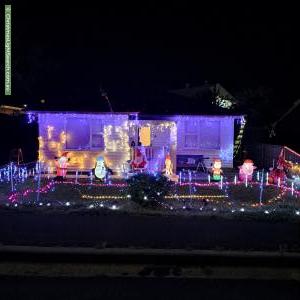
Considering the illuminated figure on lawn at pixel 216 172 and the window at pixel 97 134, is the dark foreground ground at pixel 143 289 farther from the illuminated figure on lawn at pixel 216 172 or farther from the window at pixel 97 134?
the window at pixel 97 134

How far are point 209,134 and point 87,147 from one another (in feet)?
17.4

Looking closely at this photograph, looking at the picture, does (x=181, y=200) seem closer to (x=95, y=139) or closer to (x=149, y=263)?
(x=149, y=263)

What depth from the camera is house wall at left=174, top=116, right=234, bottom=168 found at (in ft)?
70.0

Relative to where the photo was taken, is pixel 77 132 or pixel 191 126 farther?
pixel 191 126

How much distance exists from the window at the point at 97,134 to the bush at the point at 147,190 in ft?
28.2

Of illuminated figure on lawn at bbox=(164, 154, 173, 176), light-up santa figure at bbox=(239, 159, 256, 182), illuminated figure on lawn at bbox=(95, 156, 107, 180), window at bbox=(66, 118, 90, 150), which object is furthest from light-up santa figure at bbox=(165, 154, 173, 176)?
window at bbox=(66, 118, 90, 150)

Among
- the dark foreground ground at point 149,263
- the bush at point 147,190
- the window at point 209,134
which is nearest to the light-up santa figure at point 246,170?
the window at point 209,134

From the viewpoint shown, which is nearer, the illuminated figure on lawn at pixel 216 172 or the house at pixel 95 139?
the illuminated figure on lawn at pixel 216 172

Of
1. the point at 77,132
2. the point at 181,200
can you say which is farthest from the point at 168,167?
the point at 181,200

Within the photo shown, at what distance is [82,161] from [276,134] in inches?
699

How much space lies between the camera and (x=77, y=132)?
1948 cm

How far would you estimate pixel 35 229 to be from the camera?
806cm

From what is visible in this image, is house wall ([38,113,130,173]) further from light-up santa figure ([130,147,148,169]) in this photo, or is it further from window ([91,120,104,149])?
light-up santa figure ([130,147,148,169])

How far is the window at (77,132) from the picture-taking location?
19.5 metres
